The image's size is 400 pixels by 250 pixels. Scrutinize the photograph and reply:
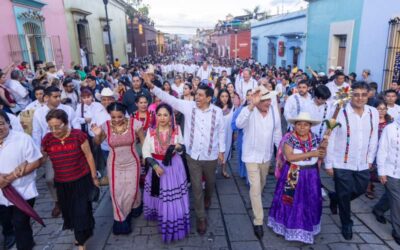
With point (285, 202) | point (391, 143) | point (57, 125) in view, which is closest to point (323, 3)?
point (391, 143)

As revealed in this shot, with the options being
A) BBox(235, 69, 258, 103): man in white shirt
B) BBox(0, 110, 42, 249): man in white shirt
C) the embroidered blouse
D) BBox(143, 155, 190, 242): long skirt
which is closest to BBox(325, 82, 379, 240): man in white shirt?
the embroidered blouse

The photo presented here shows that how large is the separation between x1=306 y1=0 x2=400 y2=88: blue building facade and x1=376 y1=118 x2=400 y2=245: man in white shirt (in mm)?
6100

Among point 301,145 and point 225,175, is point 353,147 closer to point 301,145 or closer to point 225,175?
point 301,145

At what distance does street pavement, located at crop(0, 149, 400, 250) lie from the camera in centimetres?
380

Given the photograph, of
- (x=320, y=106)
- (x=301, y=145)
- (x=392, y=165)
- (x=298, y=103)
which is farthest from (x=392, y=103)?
(x=301, y=145)

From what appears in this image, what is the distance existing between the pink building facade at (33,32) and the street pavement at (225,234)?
6324 millimetres

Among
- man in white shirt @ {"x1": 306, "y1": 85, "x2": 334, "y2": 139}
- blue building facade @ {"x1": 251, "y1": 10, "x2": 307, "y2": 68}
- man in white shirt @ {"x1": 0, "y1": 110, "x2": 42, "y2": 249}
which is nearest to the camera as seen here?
man in white shirt @ {"x1": 0, "y1": 110, "x2": 42, "y2": 249}

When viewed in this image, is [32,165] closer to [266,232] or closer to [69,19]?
[266,232]

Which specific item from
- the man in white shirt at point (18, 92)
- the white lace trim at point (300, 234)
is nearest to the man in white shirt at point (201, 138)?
the white lace trim at point (300, 234)

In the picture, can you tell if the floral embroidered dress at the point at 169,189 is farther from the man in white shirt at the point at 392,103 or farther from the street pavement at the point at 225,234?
the man in white shirt at the point at 392,103

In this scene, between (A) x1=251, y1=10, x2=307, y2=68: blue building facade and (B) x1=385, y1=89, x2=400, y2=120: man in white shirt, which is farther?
(A) x1=251, y1=10, x2=307, y2=68: blue building facade

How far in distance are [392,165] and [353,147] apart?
52cm

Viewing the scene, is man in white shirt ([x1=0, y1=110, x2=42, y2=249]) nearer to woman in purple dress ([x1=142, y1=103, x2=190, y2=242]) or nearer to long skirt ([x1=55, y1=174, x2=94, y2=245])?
long skirt ([x1=55, y1=174, x2=94, y2=245])

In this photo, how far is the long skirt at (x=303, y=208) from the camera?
3562mm
